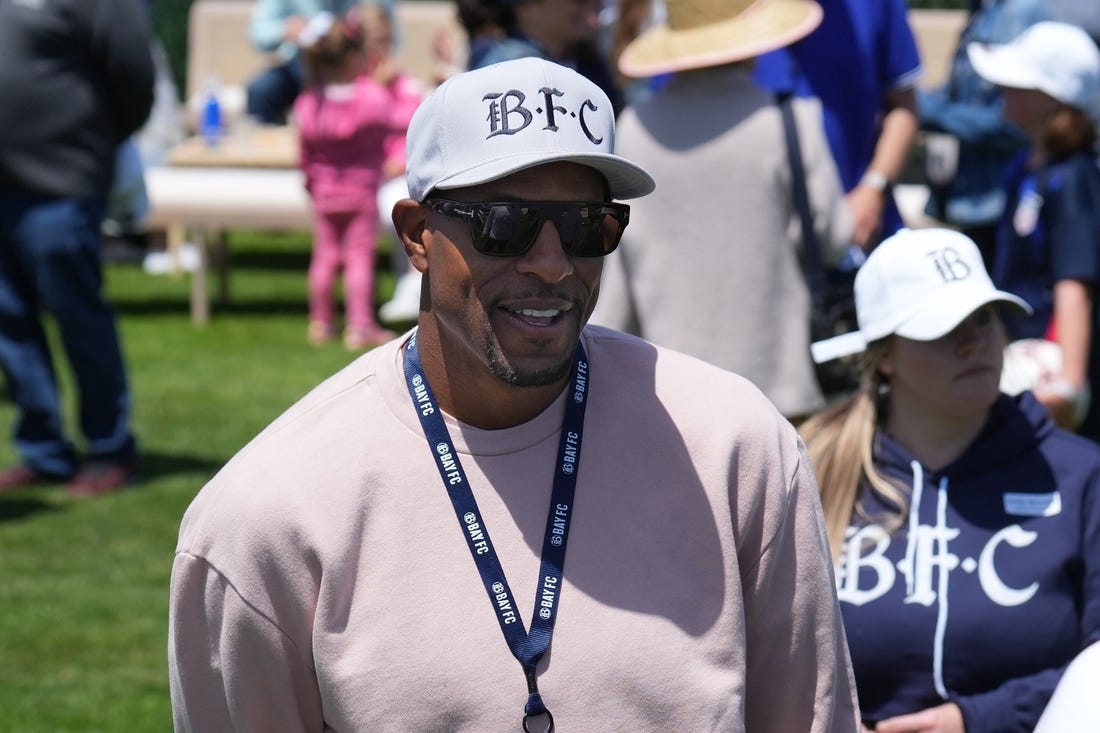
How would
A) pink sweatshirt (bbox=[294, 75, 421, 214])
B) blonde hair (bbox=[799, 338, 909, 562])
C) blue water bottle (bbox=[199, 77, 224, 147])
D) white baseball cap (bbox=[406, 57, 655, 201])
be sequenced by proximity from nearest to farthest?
1. white baseball cap (bbox=[406, 57, 655, 201])
2. blonde hair (bbox=[799, 338, 909, 562])
3. pink sweatshirt (bbox=[294, 75, 421, 214])
4. blue water bottle (bbox=[199, 77, 224, 147])

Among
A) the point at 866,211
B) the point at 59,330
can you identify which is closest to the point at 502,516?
the point at 866,211

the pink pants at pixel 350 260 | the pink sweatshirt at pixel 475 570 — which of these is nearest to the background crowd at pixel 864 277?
the pink sweatshirt at pixel 475 570

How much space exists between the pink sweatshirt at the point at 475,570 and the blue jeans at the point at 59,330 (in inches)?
206

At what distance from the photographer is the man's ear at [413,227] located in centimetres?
257

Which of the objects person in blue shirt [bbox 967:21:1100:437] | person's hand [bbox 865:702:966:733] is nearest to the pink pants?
person in blue shirt [bbox 967:21:1100:437]

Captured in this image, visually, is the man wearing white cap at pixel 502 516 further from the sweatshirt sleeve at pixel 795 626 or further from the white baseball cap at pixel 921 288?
the white baseball cap at pixel 921 288

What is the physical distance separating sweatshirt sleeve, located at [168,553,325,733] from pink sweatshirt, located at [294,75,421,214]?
26.9 feet

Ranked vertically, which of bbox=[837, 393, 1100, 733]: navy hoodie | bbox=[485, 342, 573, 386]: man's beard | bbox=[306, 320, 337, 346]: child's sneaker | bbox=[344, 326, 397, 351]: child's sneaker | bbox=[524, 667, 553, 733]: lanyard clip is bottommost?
bbox=[306, 320, 337, 346]: child's sneaker

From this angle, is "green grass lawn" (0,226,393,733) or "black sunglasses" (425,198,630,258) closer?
"black sunglasses" (425,198,630,258)

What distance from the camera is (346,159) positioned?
10.7m

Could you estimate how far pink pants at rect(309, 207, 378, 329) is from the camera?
1079 centimetres

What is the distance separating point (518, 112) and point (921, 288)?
5.10ft

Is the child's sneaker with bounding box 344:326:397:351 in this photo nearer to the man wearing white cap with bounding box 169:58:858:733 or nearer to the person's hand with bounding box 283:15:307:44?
the person's hand with bounding box 283:15:307:44

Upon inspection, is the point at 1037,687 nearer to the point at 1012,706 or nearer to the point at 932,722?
the point at 1012,706
